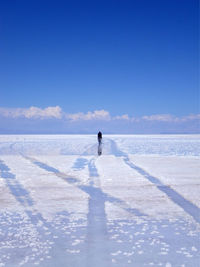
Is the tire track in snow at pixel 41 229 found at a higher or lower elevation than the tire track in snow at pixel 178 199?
lower

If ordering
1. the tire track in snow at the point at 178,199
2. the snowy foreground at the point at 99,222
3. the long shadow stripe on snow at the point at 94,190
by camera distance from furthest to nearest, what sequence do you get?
the long shadow stripe on snow at the point at 94,190 < the tire track in snow at the point at 178,199 < the snowy foreground at the point at 99,222

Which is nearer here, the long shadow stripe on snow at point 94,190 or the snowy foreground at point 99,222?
the snowy foreground at point 99,222

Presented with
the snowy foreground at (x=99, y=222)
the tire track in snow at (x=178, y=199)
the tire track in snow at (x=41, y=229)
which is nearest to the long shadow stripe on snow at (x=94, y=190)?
the snowy foreground at (x=99, y=222)

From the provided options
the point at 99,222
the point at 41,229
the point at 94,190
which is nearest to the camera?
the point at 41,229

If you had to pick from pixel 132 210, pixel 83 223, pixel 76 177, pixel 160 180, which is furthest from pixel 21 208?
pixel 160 180

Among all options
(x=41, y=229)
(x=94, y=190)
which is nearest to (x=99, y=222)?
(x=41, y=229)

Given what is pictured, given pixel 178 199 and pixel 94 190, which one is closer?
pixel 178 199

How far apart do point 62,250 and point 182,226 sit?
2.32 m

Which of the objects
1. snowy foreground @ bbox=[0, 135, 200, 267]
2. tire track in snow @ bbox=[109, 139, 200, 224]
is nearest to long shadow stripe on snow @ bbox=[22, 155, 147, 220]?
snowy foreground @ bbox=[0, 135, 200, 267]

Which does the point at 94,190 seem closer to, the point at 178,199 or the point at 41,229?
the point at 178,199

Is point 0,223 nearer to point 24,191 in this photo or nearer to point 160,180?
point 24,191

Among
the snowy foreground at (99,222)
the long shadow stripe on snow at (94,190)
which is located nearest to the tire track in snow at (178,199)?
the snowy foreground at (99,222)

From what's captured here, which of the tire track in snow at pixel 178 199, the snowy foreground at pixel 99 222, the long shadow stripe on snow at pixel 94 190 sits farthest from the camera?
the long shadow stripe on snow at pixel 94 190

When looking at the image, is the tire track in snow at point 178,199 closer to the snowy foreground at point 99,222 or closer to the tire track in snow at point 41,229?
the snowy foreground at point 99,222
